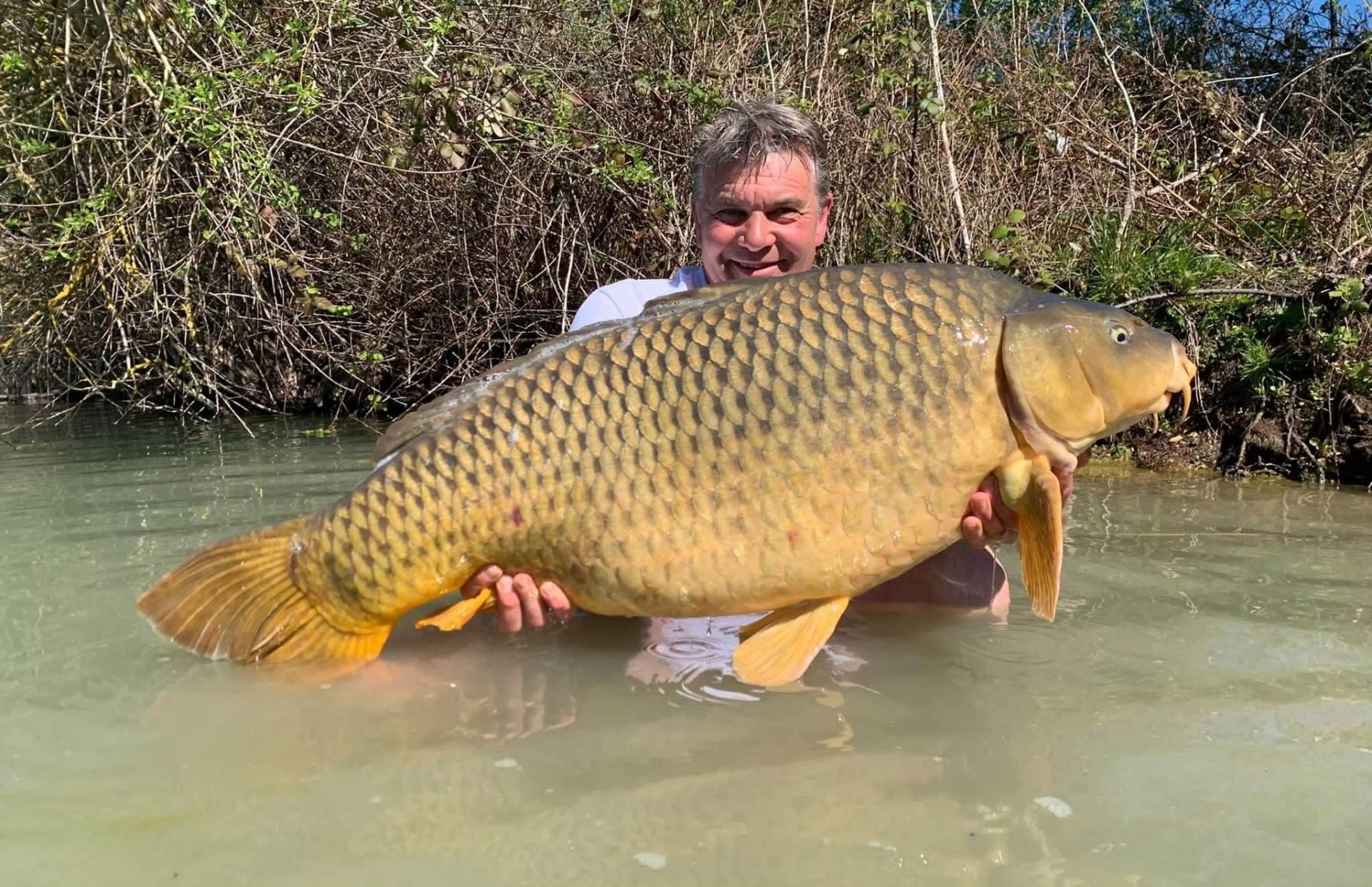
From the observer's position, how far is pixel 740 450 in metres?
1.59

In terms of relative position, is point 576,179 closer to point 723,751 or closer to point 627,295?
point 627,295

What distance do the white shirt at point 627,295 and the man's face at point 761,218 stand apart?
0.09 metres

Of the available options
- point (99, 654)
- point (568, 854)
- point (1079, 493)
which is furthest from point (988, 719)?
point (1079, 493)

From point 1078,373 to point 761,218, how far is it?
3.35ft

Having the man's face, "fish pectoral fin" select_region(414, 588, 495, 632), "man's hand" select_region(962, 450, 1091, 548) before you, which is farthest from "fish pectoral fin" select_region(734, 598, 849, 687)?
the man's face

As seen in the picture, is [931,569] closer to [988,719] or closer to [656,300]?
[988,719]

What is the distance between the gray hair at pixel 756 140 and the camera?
2396 millimetres

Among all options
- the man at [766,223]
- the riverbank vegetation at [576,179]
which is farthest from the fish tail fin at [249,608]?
the riverbank vegetation at [576,179]

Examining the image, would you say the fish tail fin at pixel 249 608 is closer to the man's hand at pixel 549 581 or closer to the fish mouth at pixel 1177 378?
the man's hand at pixel 549 581

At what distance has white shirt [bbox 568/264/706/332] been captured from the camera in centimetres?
248

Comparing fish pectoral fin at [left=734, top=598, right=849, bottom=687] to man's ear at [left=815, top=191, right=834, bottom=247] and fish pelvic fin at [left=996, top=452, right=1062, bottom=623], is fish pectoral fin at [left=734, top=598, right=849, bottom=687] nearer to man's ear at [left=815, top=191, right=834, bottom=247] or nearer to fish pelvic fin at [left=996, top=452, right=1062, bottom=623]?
fish pelvic fin at [left=996, top=452, right=1062, bottom=623]

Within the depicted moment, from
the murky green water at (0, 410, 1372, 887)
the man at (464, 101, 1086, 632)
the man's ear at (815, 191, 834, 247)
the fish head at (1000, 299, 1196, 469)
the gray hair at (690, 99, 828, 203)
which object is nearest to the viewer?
the murky green water at (0, 410, 1372, 887)

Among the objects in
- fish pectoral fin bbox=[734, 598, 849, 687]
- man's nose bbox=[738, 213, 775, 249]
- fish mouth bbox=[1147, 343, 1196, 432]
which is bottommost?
fish pectoral fin bbox=[734, 598, 849, 687]

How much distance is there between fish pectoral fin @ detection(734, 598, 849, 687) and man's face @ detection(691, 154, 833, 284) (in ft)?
3.15
